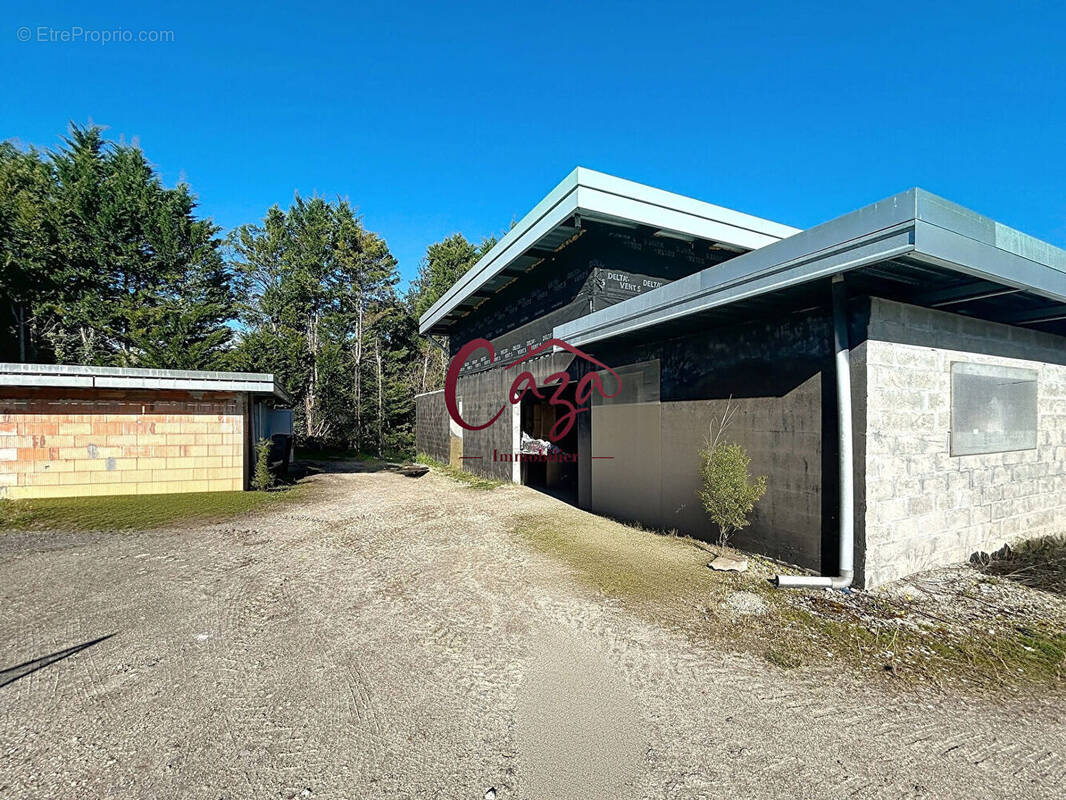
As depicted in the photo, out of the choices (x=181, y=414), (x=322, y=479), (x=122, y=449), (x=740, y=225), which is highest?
(x=740, y=225)

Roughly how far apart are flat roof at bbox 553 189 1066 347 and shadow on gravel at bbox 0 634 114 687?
625cm

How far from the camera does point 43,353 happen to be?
1991cm

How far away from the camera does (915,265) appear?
390cm

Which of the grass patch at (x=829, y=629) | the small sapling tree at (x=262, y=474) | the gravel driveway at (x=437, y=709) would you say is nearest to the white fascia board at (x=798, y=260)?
the grass patch at (x=829, y=629)

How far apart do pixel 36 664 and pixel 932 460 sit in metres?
8.05

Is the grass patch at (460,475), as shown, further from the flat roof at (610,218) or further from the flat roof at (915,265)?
the flat roof at (915,265)

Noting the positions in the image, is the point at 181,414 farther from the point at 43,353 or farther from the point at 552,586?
the point at 43,353

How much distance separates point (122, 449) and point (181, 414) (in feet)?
4.13

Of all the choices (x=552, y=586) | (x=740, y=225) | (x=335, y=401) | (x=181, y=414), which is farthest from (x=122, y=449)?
(x=740, y=225)

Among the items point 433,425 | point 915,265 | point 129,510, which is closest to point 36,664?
point 129,510

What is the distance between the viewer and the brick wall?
9164 millimetres

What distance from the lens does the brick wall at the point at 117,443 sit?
9.16 metres

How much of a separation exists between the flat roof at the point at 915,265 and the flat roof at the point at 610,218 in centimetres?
415

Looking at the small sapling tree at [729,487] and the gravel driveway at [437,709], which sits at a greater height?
the small sapling tree at [729,487]
